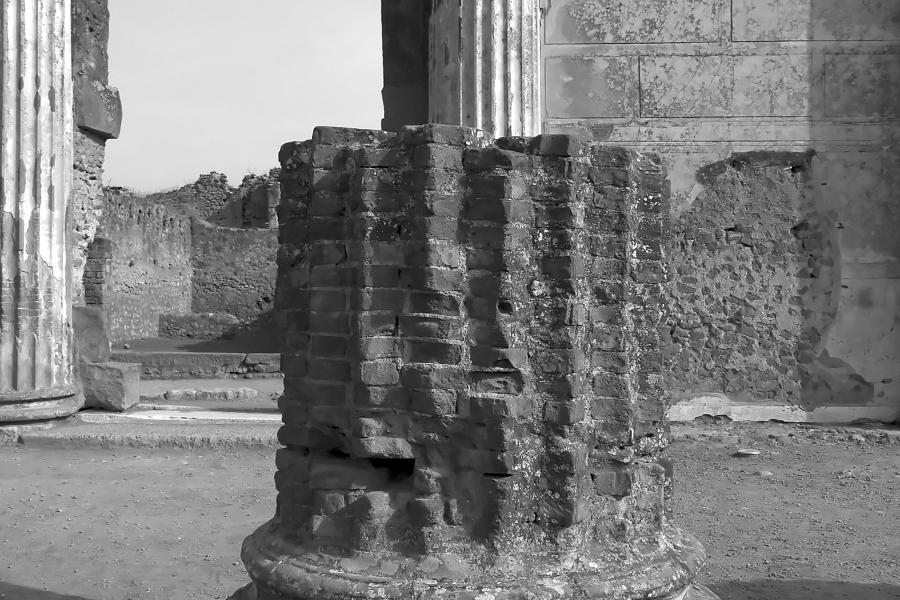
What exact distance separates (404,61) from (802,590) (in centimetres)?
602

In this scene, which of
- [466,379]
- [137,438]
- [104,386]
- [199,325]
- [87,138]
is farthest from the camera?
[199,325]

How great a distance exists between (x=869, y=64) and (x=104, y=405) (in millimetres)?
7574

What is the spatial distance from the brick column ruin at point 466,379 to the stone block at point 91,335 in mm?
7564

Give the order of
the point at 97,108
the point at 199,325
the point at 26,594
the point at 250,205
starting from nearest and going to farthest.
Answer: the point at 26,594
the point at 97,108
the point at 199,325
the point at 250,205

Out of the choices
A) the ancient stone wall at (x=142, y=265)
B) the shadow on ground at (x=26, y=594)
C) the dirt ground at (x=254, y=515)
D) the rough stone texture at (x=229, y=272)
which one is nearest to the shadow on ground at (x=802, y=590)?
the dirt ground at (x=254, y=515)

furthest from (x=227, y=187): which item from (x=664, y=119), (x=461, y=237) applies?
(x=461, y=237)

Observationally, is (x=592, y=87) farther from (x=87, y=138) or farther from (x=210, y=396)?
(x=87, y=138)

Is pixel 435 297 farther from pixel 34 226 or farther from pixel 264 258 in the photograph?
pixel 264 258

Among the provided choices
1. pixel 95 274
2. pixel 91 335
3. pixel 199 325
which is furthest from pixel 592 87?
pixel 199 325

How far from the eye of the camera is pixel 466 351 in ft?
7.27

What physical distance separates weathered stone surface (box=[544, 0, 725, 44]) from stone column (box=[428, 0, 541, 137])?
0.64 m

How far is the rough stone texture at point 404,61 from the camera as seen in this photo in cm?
799

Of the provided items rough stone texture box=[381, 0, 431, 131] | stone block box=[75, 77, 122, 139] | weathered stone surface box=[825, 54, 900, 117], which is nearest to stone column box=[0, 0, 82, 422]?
rough stone texture box=[381, 0, 431, 131]

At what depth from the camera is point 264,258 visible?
2277cm
